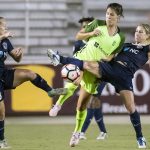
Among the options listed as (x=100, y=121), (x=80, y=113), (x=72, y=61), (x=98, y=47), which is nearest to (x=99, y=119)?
(x=100, y=121)

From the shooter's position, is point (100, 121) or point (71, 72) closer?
point (71, 72)

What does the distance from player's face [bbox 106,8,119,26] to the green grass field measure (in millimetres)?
1696

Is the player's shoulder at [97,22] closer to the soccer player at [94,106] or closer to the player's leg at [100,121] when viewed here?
the soccer player at [94,106]

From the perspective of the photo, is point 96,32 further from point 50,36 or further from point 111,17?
point 50,36

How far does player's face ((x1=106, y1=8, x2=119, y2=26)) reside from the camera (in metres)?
8.70

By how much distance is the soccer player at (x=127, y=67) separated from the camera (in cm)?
866

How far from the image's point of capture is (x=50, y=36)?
16.5 m

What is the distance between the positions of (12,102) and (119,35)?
559 cm

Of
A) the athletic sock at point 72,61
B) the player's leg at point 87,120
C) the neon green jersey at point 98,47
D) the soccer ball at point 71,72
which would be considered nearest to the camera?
the soccer ball at point 71,72

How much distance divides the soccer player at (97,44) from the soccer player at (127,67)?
151mm

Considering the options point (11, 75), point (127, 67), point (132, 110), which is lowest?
point (132, 110)

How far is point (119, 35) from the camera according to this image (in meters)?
9.02

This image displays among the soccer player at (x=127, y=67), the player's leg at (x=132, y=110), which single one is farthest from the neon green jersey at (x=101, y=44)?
the player's leg at (x=132, y=110)

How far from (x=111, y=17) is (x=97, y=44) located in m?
0.50
